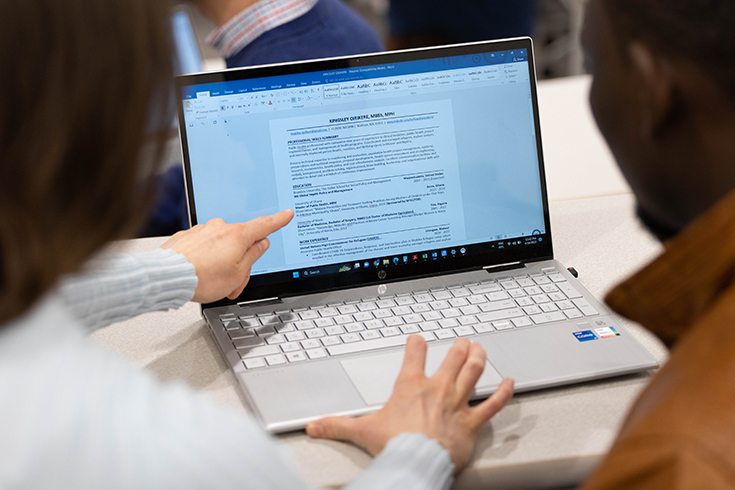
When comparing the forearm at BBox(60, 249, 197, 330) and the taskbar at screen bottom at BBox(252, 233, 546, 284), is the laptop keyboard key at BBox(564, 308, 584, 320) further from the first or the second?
the forearm at BBox(60, 249, 197, 330)

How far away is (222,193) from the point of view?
3.10 feet

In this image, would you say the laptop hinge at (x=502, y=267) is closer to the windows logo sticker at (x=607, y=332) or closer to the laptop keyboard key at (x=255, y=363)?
the windows logo sticker at (x=607, y=332)

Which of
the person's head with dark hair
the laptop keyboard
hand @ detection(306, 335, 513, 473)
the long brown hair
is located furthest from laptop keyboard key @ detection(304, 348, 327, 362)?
the person's head with dark hair

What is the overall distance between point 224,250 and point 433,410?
350mm

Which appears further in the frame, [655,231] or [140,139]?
[655,231]

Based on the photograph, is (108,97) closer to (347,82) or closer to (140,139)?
(140,139)

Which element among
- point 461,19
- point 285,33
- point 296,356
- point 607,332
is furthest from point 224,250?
point 461,19

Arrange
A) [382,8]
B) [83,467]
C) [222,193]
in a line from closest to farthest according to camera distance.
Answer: [83,467]
[222,193]
[382,8]

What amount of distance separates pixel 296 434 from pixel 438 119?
1.56 feet

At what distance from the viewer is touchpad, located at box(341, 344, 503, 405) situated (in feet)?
2.55

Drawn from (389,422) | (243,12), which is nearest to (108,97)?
(389,422)

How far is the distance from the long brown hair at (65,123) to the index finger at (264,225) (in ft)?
1.35

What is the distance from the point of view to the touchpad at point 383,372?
0.78 m

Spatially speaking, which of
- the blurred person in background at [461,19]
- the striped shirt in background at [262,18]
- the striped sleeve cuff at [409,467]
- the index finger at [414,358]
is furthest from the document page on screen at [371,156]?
the blurred person in background at [461,19]
